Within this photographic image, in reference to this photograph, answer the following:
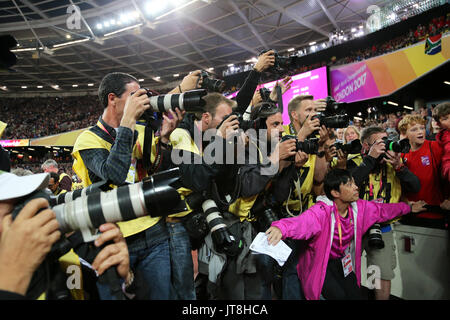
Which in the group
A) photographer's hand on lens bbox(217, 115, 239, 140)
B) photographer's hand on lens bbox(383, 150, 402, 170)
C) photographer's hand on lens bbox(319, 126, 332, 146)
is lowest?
photographer's hand on lens bbox(383, 150, 402, 170)

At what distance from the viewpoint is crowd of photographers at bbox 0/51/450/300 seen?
0.84 m

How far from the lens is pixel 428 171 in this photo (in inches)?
96.8

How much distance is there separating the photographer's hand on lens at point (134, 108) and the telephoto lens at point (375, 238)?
1.96 meters

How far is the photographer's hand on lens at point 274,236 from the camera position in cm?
172

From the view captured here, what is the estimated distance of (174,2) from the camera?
11.1 meters

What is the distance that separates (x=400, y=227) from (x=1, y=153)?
10.0 feet

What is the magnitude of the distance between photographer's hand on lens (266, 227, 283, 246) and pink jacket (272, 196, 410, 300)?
0.04 meters

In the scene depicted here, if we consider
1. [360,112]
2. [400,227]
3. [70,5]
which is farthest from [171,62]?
[400,227]

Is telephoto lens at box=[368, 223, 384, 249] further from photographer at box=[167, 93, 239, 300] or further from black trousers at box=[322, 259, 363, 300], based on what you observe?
photographer at box=[167, 93, 239, 300]

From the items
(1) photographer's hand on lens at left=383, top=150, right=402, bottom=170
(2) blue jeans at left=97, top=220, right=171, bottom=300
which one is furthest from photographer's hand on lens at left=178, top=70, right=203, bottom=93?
(1) photographer's hand on lens at left=383, top=150, right=402, bottom=170

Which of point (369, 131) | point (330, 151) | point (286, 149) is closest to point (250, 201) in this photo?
point (286, 149)

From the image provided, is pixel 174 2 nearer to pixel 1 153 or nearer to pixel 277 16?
pixel 277 16
